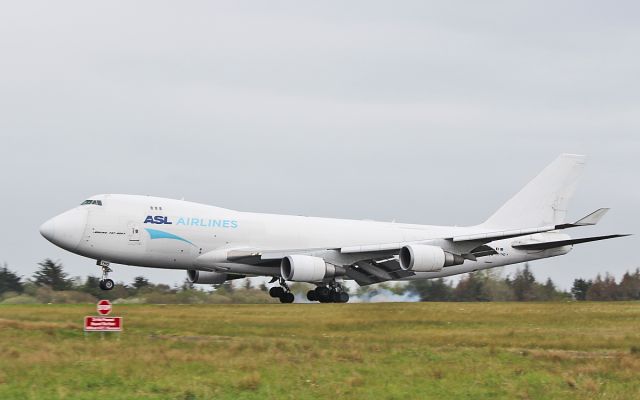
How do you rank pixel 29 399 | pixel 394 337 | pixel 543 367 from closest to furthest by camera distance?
1. pixel 29 399
2. pixel 543 367
3. pixel 394 337

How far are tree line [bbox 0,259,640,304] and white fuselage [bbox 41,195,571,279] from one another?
2.15 m

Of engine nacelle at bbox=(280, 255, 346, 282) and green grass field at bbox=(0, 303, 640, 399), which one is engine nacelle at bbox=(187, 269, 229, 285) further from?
green grass field at bbox=(0, 303, 640, 399)

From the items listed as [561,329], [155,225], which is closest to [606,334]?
[561,329]

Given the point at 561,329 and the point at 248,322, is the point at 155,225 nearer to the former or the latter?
the point at 248,322

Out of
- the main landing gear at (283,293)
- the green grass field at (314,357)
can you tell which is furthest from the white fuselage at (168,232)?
the green grass field at (314,357)

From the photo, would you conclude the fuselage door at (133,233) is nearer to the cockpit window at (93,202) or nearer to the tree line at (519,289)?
the cockpit window at (93,202)

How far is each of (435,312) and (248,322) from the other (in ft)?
27.7

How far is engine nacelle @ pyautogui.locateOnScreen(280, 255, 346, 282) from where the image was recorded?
144 feet

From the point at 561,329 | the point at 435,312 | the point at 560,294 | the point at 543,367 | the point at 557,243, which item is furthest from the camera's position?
the point at 560,294

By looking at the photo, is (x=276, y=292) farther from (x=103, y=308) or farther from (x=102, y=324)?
(x=102, y=324)

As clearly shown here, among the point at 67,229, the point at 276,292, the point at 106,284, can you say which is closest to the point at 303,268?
the point at 276,292

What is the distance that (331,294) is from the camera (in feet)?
155

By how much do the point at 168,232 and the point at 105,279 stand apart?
3567mm

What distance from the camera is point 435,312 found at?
36938mm
